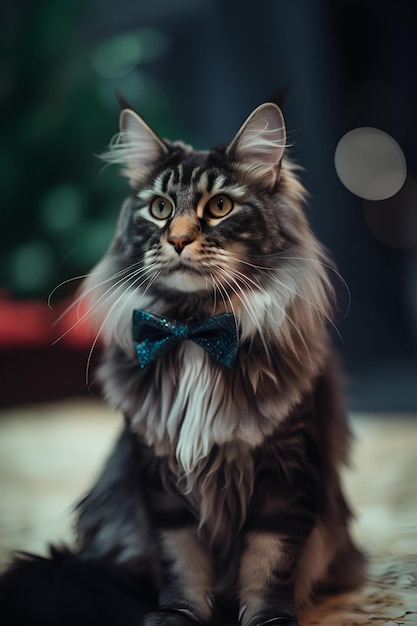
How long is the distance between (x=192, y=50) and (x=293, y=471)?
34.2 inches

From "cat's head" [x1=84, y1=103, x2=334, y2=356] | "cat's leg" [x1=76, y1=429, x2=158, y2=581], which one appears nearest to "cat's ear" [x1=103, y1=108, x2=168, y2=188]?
"cat's head" [x1=84, y1=103, x2=334, y2=356]

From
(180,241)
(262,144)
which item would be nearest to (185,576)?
(180,241)

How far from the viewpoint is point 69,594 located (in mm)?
827

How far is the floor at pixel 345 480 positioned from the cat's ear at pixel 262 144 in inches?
22.3

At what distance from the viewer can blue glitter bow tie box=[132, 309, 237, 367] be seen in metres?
0.86

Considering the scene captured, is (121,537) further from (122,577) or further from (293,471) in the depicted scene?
(293,471)

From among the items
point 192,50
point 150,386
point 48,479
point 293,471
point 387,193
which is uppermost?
point 192,50

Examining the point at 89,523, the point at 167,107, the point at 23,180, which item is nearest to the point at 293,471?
the point at 89,523

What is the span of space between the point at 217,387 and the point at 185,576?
0.84 feet

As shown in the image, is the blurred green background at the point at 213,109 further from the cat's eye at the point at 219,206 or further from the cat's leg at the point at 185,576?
the cat's leg at the point at 185,576

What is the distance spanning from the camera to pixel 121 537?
0.98 m

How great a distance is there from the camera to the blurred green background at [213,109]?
1.18 meters

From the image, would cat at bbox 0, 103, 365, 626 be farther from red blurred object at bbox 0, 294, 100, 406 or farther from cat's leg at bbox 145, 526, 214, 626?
red blurred object at bbox 0, 294, 100, 406

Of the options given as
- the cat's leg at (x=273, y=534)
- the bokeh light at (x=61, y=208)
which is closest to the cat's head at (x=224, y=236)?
the cat's leg at (x=273, y=534)
